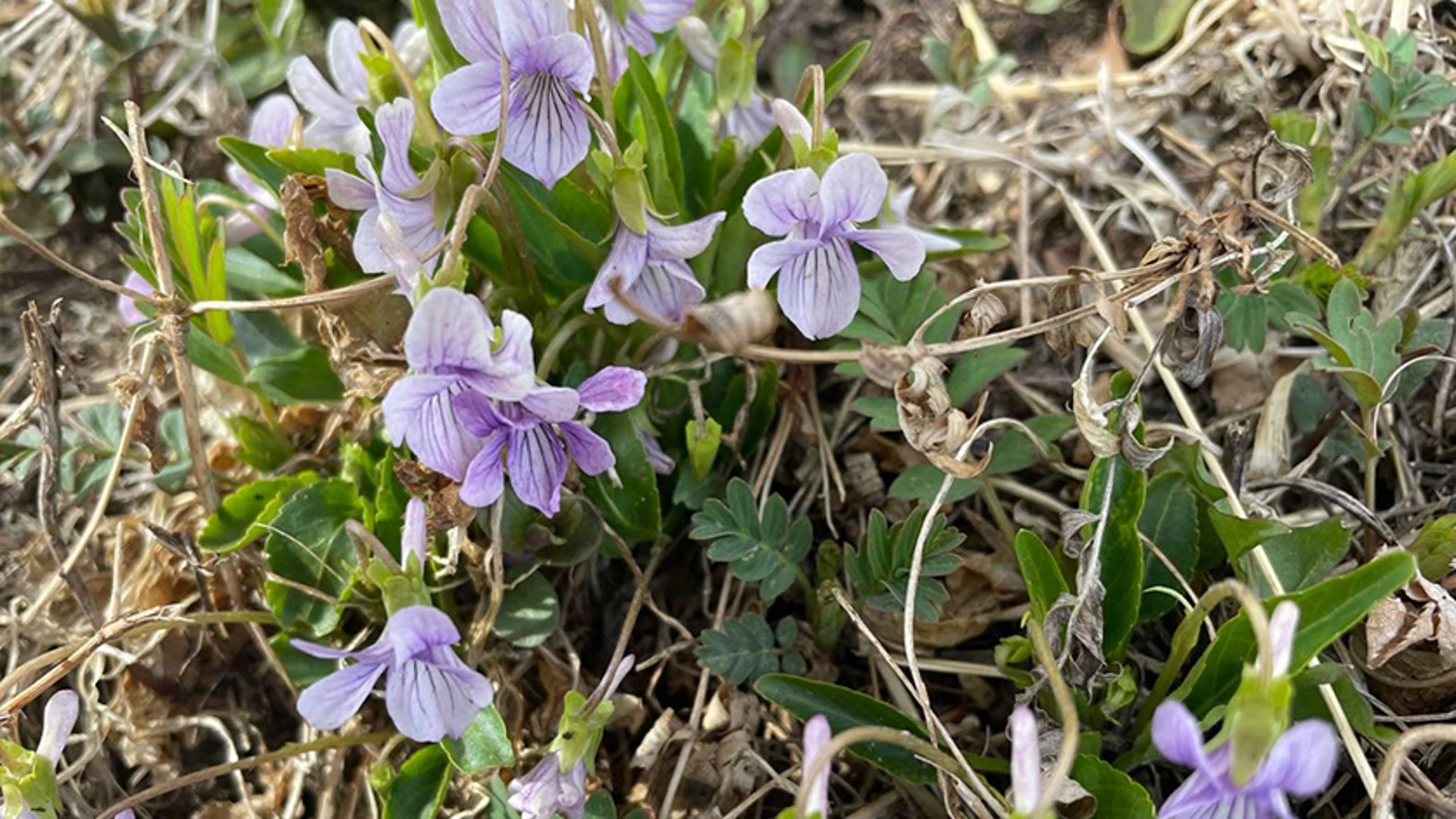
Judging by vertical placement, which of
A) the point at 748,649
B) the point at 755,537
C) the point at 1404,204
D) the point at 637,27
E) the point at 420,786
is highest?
the point at 637,27

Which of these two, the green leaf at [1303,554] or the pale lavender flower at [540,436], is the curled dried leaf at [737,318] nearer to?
the pale lavender flower at [540,436]

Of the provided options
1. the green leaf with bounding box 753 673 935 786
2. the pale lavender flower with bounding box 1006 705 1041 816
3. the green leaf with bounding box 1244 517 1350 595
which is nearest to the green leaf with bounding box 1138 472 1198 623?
the green leaf with bounding box 1244 517 1350 595

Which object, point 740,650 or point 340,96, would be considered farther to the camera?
point 340,96

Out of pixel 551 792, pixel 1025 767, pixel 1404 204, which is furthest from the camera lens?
pixel 1404 204

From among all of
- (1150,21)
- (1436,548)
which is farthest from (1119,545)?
(1150,21)

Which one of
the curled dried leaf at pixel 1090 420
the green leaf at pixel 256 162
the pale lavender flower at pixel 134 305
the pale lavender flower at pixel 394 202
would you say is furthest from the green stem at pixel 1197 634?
the pale lavender flower at pixel 134 305

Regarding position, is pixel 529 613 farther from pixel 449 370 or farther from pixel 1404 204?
pixel 1404 204
